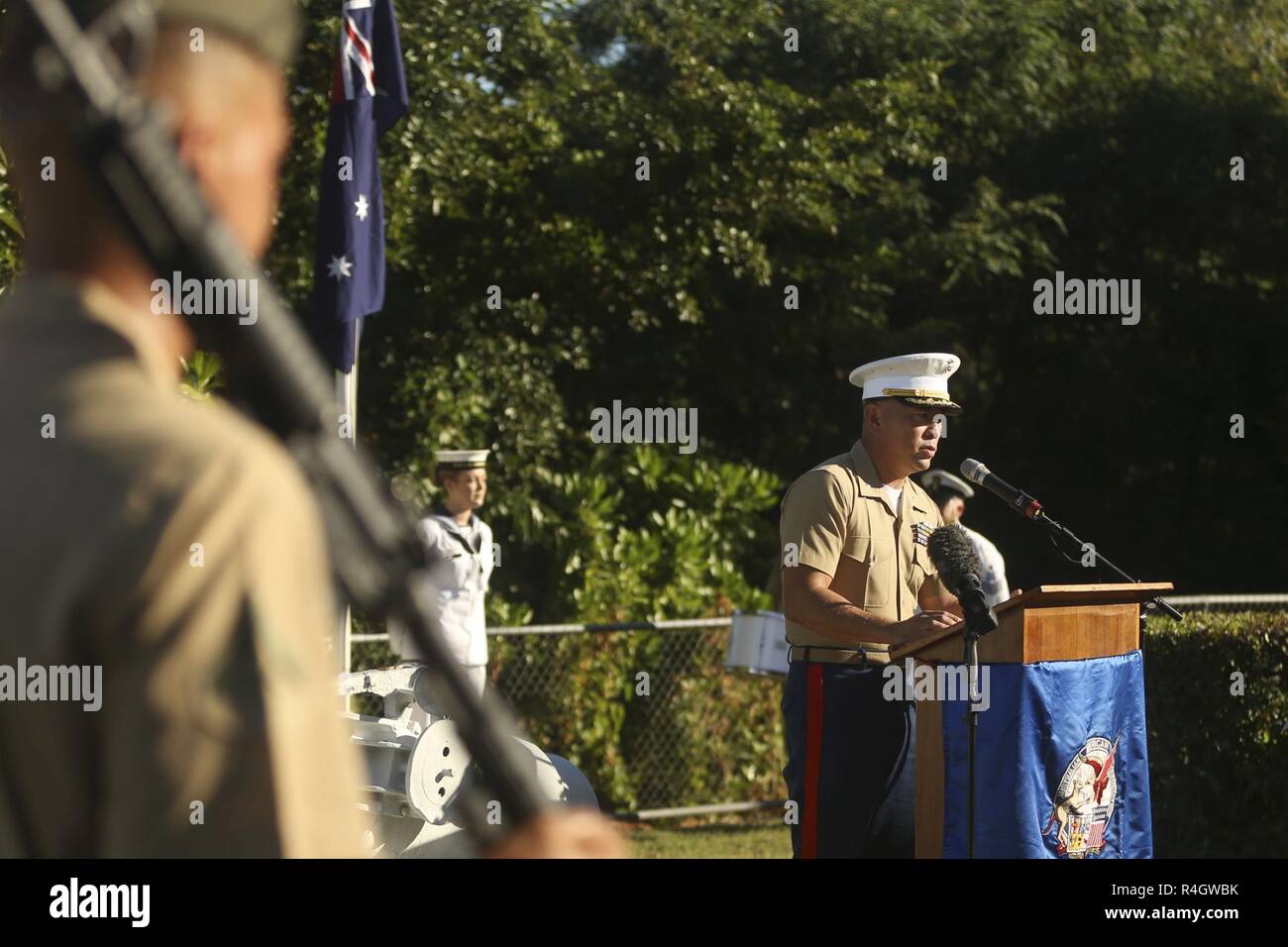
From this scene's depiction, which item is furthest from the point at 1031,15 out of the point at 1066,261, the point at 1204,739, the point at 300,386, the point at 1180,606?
the point at 300,386

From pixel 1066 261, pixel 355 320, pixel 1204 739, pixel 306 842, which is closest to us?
pixel 306 842

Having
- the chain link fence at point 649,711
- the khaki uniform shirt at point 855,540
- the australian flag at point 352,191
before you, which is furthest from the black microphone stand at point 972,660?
the chain link fence at point 649,711

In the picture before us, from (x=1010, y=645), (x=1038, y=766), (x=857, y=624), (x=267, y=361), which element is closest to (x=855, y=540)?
(x=857, y=624)

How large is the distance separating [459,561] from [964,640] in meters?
4.13

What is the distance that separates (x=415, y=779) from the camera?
237 inches

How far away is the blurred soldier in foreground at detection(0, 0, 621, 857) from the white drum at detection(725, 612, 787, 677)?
26.3 feet

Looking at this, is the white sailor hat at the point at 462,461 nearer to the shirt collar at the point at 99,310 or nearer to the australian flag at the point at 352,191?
the australian flag at the point at 352,191

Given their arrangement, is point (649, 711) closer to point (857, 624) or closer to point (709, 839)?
point (709, 839)

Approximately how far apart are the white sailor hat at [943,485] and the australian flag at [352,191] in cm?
365

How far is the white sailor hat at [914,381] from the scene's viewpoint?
6.29 meters

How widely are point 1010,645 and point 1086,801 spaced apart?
694 millimetres

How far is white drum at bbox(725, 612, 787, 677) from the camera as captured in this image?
9.22 meters

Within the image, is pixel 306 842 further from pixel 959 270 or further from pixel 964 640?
pixel 959 270

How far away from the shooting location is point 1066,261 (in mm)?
19672
